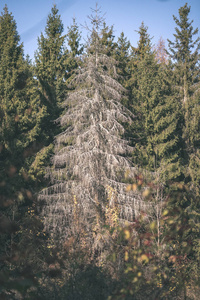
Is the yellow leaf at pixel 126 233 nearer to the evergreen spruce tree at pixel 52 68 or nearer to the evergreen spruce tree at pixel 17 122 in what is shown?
the evergreen spruce tree at pixel 17 122

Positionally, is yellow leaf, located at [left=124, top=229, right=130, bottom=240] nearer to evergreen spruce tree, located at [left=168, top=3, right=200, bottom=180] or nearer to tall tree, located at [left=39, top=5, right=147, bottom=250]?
tall tree, located at [left=39, top=5, right=147, bottom=250]

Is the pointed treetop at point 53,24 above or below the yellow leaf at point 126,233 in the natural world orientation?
above

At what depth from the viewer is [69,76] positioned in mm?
18594

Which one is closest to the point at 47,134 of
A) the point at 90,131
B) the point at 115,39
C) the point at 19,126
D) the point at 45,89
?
the point at 19,126

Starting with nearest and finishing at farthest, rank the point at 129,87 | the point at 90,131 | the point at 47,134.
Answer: the point at 90,131, the point at 47,134, the point at 129,87

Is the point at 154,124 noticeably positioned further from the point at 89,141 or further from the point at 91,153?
the point at 91,153

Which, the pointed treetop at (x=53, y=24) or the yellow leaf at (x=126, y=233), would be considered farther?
the pointed treetop at (x=53, y=24)

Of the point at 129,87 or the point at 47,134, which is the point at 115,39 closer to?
the point at 129,87

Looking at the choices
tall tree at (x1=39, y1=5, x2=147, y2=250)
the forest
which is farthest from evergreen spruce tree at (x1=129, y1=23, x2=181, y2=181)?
tall tree at (x1=39, y1=5, x2=147, y2=250)

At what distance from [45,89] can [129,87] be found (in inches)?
225

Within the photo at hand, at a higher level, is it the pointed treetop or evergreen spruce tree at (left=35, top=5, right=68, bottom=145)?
the pointed treetop

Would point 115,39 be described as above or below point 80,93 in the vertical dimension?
above

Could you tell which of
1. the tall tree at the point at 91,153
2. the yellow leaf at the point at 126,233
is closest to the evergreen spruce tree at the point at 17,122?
the tall tree at the point at 91,153

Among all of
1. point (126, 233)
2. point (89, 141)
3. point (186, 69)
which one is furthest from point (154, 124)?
point (126, 233)
